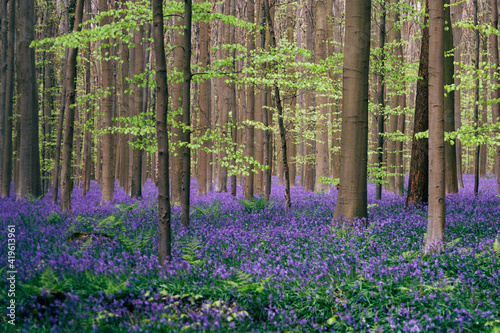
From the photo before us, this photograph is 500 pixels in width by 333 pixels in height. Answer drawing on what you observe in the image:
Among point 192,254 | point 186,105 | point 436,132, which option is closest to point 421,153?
point 436,132

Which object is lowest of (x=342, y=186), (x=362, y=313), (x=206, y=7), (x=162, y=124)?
(x=362, y=313)

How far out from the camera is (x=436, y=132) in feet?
20.9

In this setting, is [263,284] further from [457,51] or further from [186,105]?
[457,51]

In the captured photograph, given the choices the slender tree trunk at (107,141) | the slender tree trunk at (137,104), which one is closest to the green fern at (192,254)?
the slender tree trunk at (107,141)

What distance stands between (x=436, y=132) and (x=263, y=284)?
3.84m

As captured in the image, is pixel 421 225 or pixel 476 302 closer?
pixel 476 302

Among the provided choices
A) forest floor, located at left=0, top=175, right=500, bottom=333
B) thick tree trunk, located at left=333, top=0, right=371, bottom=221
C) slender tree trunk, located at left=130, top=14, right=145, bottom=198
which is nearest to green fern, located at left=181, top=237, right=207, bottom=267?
forest floor, located at left=0, top=175, right=500, bottom=333

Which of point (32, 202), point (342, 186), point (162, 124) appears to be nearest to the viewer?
point (162, 124)

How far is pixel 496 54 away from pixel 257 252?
14.1 metres

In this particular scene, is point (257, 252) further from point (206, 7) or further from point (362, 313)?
point (206, 7)

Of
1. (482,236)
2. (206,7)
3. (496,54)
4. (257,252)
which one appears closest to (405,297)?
(257,252)

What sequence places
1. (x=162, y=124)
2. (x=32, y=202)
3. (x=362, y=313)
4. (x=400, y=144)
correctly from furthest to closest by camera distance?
1. (x=400, y=144)
2. (x=32, y=202)
3. (x=162, y=124)
4. (x=362, y=313)

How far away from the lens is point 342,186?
855 cm

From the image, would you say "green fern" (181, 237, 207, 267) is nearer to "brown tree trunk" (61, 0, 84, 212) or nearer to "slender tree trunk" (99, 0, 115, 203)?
"brown tree trunk" (61, 0, 84, 212)
